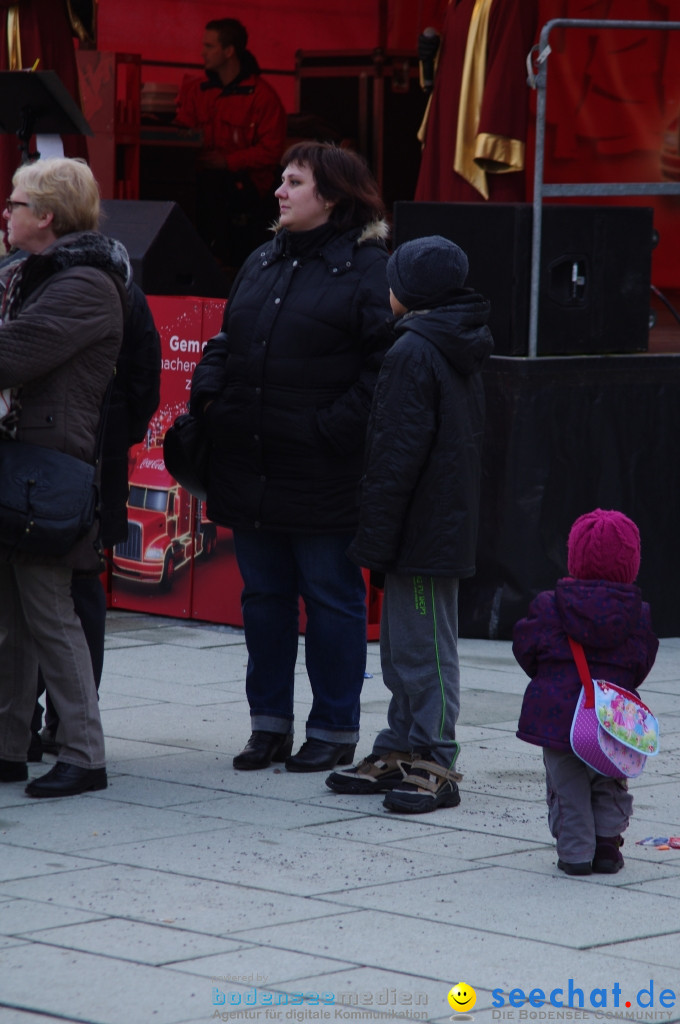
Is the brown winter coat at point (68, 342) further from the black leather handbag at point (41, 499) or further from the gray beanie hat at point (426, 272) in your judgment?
the gray beanie hat at point (426, 272)

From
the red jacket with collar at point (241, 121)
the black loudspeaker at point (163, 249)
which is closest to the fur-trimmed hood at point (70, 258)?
the black loudspeaker at point (163, 249)

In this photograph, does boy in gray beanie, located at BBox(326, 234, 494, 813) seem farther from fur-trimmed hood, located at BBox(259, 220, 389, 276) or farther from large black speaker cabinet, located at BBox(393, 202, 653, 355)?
large black speaker cabinet, located at BBox(393, 202, 653, 355)

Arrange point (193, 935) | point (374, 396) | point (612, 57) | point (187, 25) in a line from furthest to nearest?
point (187, 25) < point (612, 57) < point (374, 396) < point (193, 935)

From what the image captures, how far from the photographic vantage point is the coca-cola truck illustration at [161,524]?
26.5ft

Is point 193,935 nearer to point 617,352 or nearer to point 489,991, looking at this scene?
point 489,991

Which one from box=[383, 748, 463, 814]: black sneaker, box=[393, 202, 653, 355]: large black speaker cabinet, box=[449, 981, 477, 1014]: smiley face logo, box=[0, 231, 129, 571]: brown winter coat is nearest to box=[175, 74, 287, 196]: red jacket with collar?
box=[393, 202, 653, 355]: large black speaker cabinet

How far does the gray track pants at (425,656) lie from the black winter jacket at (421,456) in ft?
0.32

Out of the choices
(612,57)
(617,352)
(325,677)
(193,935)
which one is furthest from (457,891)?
(612,57)

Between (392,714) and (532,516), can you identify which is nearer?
(392,714)

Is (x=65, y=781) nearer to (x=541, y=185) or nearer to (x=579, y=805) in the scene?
(x=579, y=805)

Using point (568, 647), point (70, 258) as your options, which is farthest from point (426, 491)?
point (70, 258)

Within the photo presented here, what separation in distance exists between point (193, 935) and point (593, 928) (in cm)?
93

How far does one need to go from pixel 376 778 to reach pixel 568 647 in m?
1.02

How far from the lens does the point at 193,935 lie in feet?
13.2
